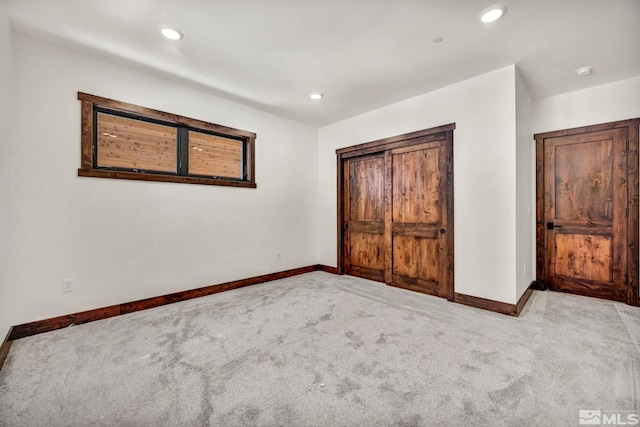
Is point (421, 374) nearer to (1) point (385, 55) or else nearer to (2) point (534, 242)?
(1) point (385, 55)

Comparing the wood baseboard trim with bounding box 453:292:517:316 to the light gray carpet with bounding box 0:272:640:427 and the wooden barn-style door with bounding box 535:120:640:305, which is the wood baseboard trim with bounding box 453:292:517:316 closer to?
the light gray carpet with bounding box 0:272:640:427

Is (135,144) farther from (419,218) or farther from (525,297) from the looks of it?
(525,297)

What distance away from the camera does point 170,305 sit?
3.16 m

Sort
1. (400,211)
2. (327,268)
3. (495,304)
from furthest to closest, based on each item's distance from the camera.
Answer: (327,268)
(400,211)
(495,304)

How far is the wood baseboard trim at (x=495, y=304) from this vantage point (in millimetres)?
2836

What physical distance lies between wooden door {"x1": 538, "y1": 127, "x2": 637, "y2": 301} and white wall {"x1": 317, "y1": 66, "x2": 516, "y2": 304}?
1388 millimetres

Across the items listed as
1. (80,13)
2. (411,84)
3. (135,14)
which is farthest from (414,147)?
(80,13)

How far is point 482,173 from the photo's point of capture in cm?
308

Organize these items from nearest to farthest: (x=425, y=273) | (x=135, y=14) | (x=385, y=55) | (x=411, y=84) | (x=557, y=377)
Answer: (x=557, y=377) < (x=135, y=14) < (x=385, y=55) < (x=411, y=84) < (x=425, y=273)

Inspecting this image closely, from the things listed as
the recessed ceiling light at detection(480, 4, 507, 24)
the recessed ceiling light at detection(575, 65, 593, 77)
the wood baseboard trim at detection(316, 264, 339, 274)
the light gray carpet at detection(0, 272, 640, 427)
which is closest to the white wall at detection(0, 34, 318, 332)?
the light gray carpet at detection(0, 272, 640, 427)

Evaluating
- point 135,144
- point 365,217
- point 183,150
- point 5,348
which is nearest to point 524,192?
point 365,217

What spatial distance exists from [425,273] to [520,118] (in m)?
2.19

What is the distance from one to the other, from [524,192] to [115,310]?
4916 mm

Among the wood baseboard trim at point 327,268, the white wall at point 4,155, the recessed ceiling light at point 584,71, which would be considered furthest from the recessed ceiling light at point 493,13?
the wood baseboard trim at point 327,268
